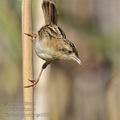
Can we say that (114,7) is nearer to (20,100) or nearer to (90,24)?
(90,24)

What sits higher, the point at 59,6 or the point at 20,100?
the point at 59,6

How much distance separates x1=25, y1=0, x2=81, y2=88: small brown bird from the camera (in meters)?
1.30

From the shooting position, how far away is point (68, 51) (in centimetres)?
130

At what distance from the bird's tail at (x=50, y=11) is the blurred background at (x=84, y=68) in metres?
0.01

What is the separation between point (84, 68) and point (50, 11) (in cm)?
16

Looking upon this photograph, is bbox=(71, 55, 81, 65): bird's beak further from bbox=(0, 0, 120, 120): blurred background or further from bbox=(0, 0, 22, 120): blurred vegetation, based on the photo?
bbox=(0, 0, 22, 120): blurred vegetation

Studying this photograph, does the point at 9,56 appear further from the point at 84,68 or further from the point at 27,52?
the point at 84,68

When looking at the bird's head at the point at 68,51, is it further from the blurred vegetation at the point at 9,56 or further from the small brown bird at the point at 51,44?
the blurred vegetation at the point at 9,56

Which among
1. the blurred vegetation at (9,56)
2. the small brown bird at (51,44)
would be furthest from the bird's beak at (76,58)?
the blurred vegetation at (9,56)

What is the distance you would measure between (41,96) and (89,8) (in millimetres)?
231

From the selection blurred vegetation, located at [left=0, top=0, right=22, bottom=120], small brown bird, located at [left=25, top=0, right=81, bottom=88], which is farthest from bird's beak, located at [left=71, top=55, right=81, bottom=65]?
blurred vegetation, located at [left=0, top=0, right=22, bottom=120]

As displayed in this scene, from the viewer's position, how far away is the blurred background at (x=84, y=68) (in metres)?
1.35

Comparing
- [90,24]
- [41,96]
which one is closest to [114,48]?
[90,24]

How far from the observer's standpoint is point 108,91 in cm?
139
